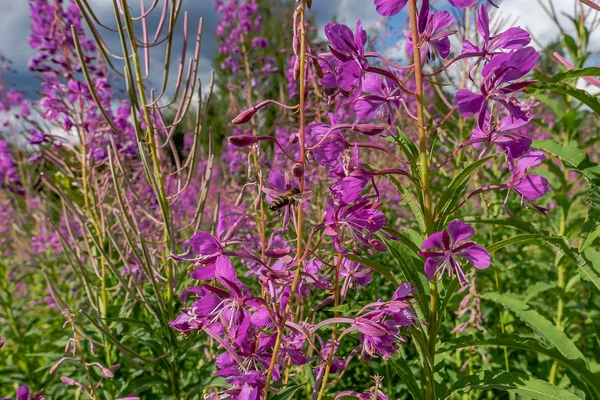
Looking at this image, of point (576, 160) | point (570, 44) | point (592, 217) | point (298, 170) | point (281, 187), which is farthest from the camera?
point (570, 44)

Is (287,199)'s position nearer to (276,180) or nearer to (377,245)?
(276,180)

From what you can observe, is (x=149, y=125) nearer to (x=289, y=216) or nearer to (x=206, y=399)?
(x=289, y=216)

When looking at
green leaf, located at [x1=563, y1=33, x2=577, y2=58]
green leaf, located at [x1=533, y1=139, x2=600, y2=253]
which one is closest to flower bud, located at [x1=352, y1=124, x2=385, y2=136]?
green leaf, located at [x1=533, y1=139, x2=600, y2=253]

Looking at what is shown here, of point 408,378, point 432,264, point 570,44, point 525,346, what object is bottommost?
point 408,378

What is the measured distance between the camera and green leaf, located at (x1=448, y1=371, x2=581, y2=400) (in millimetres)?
1032

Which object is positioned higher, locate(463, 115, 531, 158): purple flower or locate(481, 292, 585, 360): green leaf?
locate(463, 115, 531, 158): purple flower

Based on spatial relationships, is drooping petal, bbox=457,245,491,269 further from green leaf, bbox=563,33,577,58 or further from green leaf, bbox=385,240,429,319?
green leaf, bbox=563,33,577,58

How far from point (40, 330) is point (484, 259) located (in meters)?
3.77

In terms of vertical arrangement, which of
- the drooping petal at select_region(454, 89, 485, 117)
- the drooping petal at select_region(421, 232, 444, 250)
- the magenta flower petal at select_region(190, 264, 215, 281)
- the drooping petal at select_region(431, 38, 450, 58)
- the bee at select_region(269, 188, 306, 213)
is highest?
the drooping petal at select_region(431, 38, 450, 58)

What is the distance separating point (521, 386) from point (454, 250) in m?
0.41

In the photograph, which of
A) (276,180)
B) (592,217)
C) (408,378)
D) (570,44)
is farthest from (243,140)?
(570,44)

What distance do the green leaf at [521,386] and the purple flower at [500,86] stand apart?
0.60 metres

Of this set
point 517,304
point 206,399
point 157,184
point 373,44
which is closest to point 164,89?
point 157,184

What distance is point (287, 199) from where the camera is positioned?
0.94m
